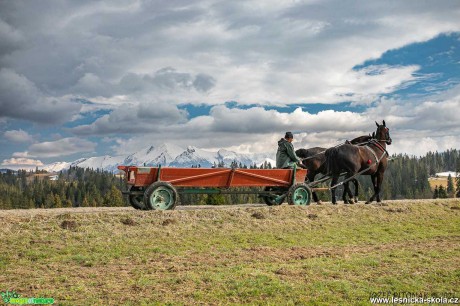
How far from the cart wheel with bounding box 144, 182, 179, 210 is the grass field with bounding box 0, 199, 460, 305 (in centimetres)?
72

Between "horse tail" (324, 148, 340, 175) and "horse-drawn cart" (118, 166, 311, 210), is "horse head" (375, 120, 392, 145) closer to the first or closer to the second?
"horse tail" (324, 148, 340, 175)

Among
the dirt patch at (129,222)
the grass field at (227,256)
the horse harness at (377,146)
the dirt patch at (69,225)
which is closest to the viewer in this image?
the grass field at (227,256)

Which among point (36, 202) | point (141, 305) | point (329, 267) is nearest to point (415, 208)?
point (329, 267)

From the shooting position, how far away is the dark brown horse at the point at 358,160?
1853cm

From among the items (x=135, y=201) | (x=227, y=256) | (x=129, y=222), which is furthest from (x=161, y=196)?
(x=227, y=256)

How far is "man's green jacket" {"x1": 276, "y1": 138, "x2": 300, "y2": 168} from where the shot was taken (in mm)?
17055

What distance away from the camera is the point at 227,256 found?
33.6ft

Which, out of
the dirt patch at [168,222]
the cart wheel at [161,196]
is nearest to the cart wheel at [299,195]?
the cart wheel at [161,196]

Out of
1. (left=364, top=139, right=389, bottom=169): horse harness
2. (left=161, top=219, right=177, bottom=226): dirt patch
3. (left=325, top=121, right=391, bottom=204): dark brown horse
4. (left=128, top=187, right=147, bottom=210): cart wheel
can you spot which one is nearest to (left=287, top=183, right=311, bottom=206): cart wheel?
(left=325, top=121, right=391, bottom=204): dark brown horse

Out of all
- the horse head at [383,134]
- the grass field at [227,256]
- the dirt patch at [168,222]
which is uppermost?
the horse head at [383,134]

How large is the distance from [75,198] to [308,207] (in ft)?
458

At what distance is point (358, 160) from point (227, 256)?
10.7 metres

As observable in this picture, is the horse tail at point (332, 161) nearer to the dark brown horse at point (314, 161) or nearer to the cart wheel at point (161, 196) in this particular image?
the dark brown horse at point (314, 161)

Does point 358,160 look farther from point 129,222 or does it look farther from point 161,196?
point 129,222
